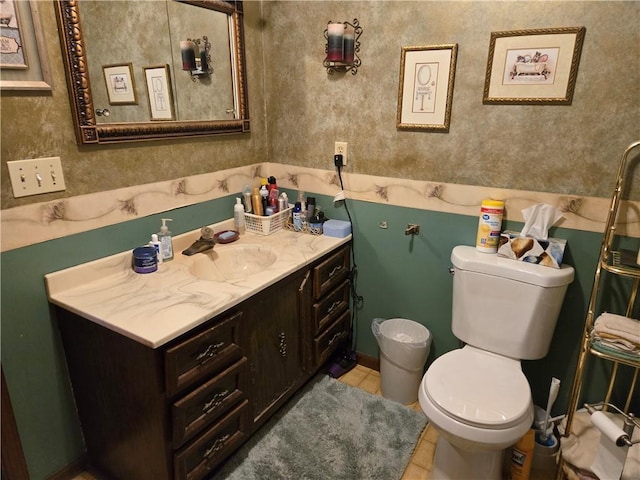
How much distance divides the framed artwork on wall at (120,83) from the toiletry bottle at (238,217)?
26.2 inches

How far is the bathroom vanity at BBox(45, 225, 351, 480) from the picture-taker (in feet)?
4.11

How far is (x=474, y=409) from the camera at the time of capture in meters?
1.36

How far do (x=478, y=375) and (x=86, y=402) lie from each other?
1459 millimetres

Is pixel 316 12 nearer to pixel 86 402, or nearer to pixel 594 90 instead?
pixel 594 90

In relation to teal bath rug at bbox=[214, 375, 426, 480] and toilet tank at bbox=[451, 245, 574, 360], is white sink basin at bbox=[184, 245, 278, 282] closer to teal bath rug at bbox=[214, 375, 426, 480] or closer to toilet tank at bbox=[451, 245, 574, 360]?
teal bath rug at bbox=[214, 375, 426, 480]

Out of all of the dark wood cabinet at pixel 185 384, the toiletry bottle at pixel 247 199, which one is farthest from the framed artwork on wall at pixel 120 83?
the dark wood cabinet at pixel 185 384

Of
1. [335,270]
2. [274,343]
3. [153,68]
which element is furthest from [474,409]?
[153,68]

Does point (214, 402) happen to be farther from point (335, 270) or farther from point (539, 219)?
point (539, 219)

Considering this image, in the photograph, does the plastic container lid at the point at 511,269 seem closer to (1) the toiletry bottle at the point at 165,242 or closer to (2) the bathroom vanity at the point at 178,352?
(2) the bathroom vanity at the point at 178,352

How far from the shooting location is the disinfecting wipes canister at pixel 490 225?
65.3 inches

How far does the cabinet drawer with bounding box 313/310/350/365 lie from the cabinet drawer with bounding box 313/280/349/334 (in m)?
0.04

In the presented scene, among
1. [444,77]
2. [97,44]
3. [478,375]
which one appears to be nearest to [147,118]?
[97,44]

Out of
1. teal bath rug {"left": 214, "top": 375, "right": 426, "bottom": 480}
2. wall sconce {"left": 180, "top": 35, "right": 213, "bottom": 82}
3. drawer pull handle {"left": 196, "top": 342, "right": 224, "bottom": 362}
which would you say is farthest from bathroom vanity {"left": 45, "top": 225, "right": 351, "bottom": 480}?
wall sconce {"left": 180, "top": 35, "right": 213, "bottom": 82}

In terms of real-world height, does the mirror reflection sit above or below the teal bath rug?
above
